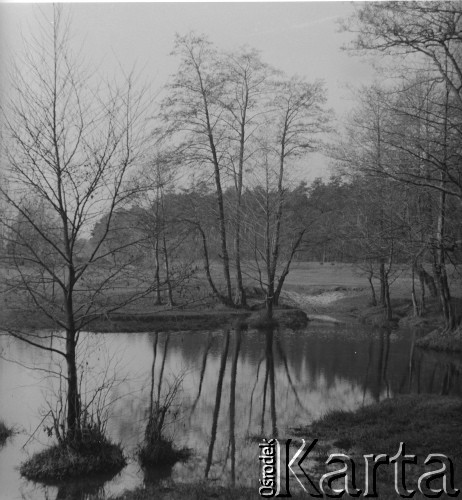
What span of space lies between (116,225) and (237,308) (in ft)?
42.2

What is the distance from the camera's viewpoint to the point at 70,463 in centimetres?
733

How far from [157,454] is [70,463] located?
3.23ft

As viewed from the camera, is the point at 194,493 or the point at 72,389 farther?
the point at 72,389

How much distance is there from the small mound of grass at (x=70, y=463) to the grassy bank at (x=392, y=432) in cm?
232

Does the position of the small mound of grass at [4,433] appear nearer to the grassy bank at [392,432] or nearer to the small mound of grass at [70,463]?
the small mound of grass at [70,463]

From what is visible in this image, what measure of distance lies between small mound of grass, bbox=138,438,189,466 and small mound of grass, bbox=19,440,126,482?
10.4 inches

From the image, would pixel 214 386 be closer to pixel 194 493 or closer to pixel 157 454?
pixel 157 454

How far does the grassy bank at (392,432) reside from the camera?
7089mm

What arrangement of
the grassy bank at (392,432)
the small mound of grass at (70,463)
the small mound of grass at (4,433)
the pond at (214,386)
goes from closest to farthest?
the grassy bank at (392,432)
the small mound of grass at (70,463)
the pond at (214,386)
the small mound of grass at (4,433)

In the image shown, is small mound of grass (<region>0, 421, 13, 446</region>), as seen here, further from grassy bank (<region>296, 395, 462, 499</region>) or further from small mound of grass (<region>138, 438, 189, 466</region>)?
grassy bank (<region>296, 395, 462, 499</region>)

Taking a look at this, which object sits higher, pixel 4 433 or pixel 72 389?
pixel 72 389

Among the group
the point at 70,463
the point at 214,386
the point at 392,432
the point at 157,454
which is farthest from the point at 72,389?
the point at 214,386

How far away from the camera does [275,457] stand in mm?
7188

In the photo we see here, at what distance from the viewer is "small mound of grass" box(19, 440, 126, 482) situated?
23.8 ft
